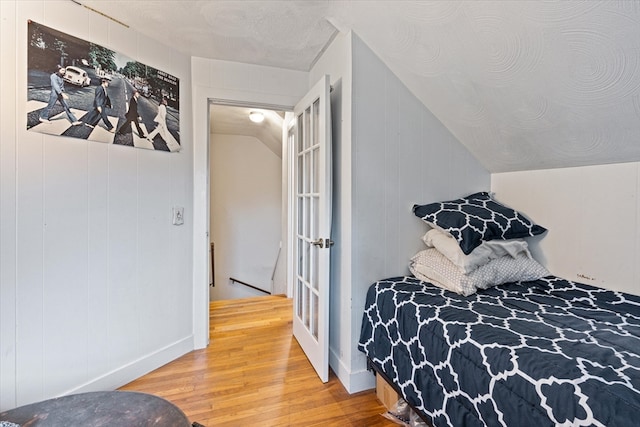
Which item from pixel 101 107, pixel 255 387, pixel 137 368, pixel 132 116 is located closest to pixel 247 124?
pixel 132 116

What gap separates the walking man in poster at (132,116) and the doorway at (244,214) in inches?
95.4

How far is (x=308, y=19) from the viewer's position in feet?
5.75

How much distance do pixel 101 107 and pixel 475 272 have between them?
2.29m

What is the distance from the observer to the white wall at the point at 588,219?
137cm

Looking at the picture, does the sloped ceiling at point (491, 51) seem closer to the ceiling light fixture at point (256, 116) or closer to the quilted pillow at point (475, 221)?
the quilted pillow at point (475, 221)

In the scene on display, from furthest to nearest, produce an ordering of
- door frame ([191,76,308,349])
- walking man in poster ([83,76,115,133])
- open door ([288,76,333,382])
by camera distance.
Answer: door frame ([191,76,308,349]) < open door ([288,76,333,382]) < walking man in poster ([83,76,115,133])

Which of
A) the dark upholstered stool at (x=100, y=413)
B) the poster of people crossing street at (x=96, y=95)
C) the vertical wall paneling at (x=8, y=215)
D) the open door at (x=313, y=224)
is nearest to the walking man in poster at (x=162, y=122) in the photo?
the poster of people crossing street at (x=96, y=95)

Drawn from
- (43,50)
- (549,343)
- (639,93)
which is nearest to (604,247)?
(639,93)

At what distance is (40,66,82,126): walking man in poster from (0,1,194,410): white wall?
3.2 inches

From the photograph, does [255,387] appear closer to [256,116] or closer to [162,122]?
[162,122]

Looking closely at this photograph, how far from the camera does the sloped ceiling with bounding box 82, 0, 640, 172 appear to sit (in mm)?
1074

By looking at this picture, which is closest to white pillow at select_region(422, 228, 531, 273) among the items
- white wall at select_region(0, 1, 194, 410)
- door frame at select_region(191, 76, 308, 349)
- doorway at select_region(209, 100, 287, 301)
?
door frame at select_region(191, 76, 308, 349)

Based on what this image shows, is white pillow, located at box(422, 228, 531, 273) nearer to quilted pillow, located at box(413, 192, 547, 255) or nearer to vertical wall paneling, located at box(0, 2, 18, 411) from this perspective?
quilted pillow, located at box(413, 192, 547, 255)

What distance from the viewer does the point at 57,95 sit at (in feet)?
4.98
